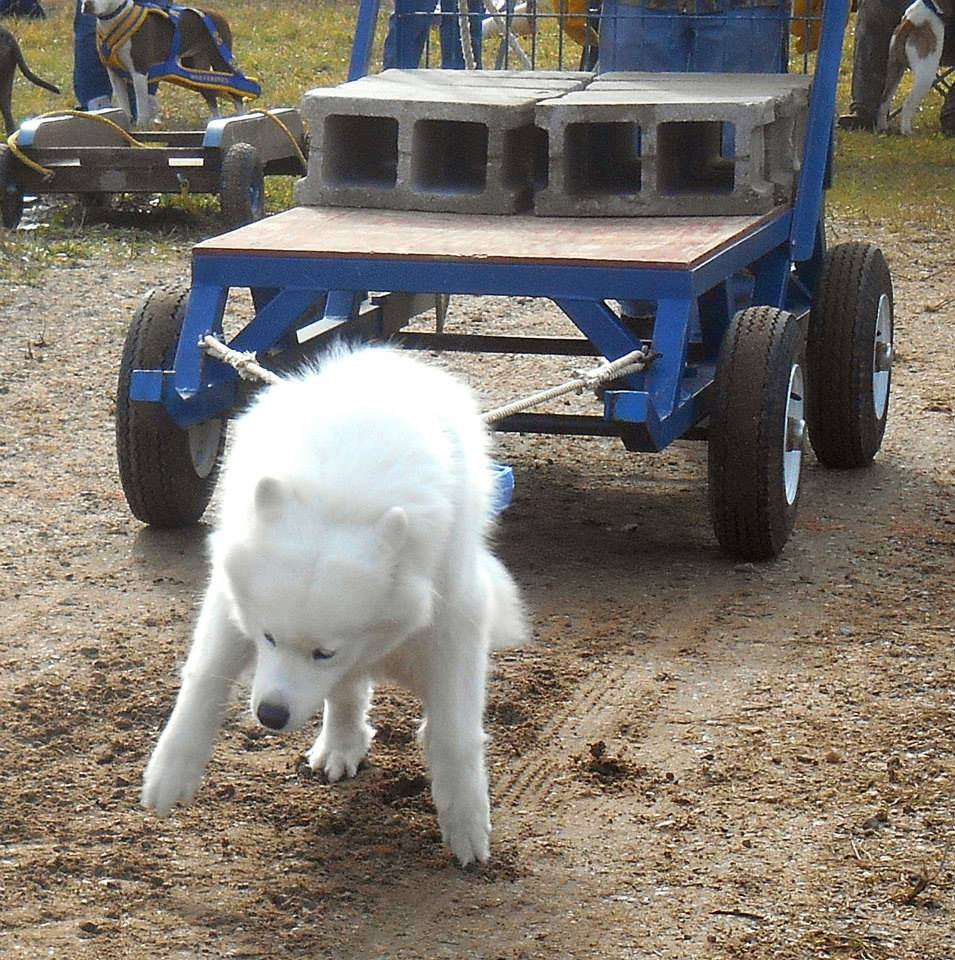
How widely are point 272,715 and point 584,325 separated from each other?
207 centimetres

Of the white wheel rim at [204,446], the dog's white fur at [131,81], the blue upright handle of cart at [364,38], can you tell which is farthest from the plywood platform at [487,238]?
the dog's white fur at [131,81]

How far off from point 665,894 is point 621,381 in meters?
1.99

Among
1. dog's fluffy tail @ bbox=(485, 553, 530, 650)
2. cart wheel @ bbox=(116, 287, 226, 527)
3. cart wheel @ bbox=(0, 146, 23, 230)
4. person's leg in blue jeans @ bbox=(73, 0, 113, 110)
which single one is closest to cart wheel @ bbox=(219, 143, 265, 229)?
cart wheel @ bbox=(0, 146, 23, 230)

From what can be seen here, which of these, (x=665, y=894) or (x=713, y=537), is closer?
(x=665, y=894)

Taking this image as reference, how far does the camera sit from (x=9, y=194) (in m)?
9.81

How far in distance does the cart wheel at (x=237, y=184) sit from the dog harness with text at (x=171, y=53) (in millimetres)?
4222

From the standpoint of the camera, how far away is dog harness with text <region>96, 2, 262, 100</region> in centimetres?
1359

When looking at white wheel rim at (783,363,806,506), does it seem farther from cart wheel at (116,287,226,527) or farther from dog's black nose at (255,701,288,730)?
dog's black nose at (255,701,288,730)

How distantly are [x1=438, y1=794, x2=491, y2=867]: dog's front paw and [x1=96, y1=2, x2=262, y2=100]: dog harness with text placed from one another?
36.8ft

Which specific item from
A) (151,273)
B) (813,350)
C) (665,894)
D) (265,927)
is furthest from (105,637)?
(151,273)

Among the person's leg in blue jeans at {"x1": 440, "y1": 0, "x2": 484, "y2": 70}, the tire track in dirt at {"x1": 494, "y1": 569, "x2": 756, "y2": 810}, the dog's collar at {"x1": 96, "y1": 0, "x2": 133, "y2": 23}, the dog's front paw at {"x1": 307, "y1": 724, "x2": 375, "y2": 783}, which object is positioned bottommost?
the tire track in dirt at {"x1": 494, "y1": 569, "x2": 756, "y2": 810}

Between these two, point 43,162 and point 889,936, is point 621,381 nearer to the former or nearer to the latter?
point 889,936

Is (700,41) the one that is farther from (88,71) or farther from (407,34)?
(88,71)

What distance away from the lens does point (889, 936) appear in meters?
3.02
